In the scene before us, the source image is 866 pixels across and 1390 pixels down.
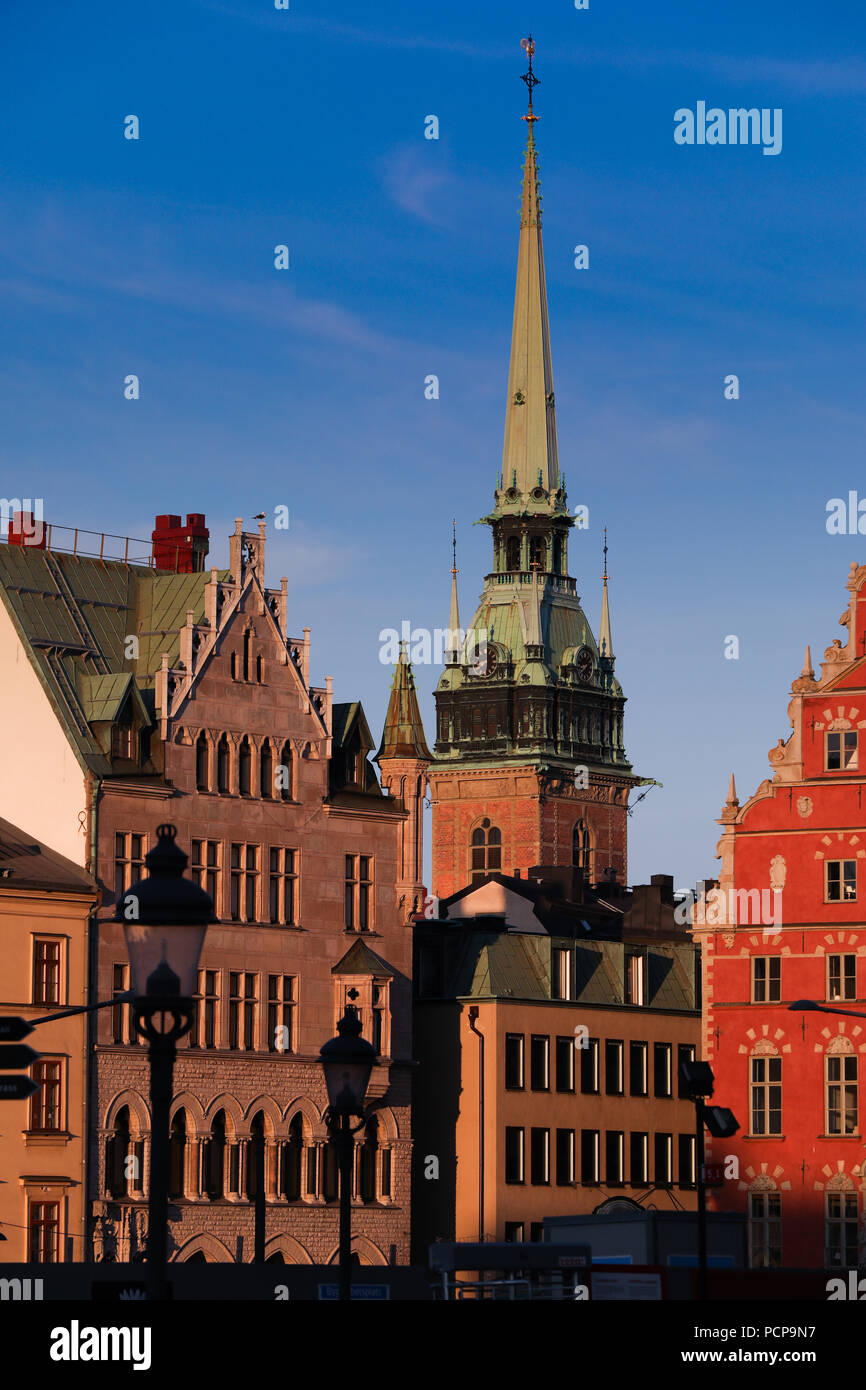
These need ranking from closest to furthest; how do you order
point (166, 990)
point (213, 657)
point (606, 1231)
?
point (166, 990)
point (606, 1231)
point (213, 657)

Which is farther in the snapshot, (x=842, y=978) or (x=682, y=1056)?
(x=682, y=1056)

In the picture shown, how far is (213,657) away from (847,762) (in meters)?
21.1

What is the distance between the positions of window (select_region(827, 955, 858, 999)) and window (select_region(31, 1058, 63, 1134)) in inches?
1035

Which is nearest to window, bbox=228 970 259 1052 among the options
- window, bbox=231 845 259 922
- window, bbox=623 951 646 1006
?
window, bbox=231 845 259 922

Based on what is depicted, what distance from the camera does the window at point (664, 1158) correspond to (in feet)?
349

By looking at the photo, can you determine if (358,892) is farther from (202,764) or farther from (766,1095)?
(766,1095)

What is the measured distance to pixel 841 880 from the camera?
97.4m

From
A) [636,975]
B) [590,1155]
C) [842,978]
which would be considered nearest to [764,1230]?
[842,978]

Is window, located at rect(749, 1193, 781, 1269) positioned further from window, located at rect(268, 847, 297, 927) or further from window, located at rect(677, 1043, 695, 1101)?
window, located at rect(268, 847, 297, 927)

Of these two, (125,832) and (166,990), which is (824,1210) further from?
(166,990)

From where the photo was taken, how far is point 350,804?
99125 millimetres

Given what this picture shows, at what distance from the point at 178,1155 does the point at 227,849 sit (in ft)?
33.3

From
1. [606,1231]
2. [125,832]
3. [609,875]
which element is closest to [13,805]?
[125,832]
